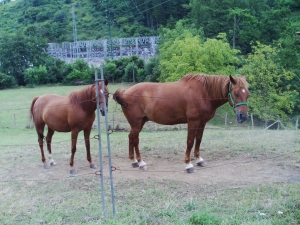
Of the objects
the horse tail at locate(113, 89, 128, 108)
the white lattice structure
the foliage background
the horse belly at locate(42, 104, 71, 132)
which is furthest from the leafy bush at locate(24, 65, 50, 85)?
the horse tail at locate(113, 89, 128, 108)

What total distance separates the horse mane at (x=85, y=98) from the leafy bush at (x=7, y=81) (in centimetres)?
4405

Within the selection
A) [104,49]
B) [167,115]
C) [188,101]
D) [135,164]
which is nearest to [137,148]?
[135,164]

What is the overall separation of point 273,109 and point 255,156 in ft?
68.0

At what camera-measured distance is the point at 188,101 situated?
757cm

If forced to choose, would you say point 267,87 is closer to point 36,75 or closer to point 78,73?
point 78,73

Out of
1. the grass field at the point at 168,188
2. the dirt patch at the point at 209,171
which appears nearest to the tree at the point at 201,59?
the grass field at the point at 168,188

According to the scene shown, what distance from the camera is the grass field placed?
5.03 meters

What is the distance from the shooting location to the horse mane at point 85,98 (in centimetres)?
780

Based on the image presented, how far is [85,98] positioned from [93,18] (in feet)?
250

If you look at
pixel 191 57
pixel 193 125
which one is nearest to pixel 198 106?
pixel 193 125

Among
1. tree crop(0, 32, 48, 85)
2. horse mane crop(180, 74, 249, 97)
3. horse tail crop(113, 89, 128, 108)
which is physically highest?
tree crop(0, 32, 48, 85)

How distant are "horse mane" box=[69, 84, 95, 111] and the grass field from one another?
1.54m

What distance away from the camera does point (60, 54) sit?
204 ft

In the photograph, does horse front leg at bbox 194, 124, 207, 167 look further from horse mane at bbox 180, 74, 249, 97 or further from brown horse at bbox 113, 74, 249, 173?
horse mane at bbox 180, 74, 249, 97
